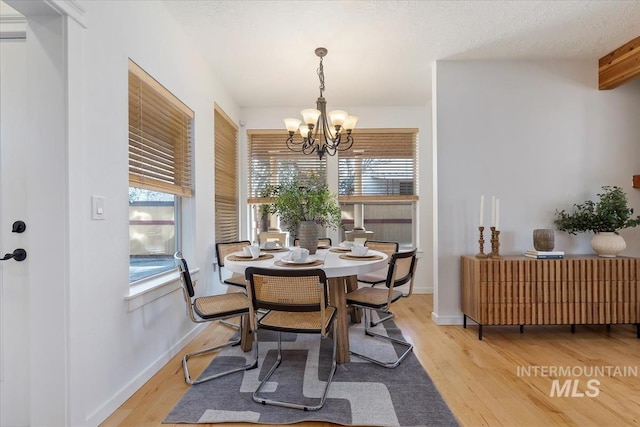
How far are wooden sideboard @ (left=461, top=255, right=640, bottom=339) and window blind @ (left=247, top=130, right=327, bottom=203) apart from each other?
256cm

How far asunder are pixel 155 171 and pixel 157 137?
0.27 meters

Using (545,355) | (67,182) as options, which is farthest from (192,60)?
(545,355)

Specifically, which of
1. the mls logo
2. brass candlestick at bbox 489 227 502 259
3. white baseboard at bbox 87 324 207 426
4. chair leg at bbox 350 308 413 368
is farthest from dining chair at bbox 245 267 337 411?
brass candlestick at bbox 489 227 502 259

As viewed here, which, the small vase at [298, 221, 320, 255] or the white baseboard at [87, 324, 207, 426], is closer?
the white baseboard at [87, 324, 207, 426]

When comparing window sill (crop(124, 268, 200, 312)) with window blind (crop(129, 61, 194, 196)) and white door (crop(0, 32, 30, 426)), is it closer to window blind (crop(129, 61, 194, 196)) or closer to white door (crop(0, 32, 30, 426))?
white door (crop(0, 32, 30, 426))

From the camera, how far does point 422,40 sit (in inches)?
109

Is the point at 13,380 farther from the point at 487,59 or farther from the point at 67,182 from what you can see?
the point at 487,59

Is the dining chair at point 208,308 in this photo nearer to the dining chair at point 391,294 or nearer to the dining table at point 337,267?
the dining table at point 337,267

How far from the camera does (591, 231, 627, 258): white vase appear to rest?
9.28ft

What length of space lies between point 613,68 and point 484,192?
1666 millimetres

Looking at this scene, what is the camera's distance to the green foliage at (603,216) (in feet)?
9.26

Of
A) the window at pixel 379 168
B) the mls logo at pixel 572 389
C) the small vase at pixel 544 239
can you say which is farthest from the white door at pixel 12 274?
the small vase at pixel 544 239

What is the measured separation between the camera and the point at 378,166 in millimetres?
4414

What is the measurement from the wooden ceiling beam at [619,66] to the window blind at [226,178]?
406cm
